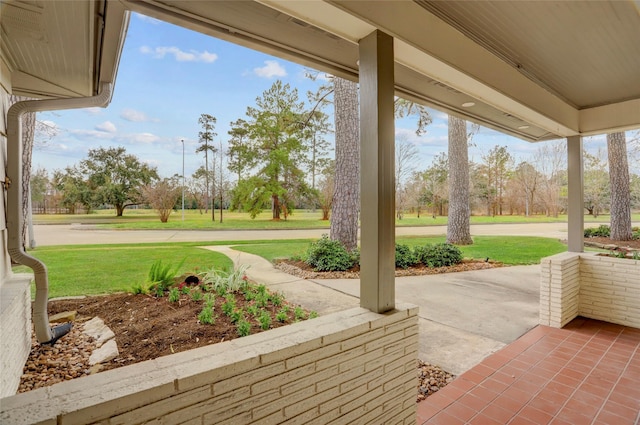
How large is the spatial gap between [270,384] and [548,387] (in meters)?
2.26

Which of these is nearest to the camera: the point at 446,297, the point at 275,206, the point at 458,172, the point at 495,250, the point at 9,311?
the point at 9,311

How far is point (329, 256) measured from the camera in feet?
20.3

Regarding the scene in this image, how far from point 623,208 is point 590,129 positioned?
731 centimetres

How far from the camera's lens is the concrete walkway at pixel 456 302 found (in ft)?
9.55

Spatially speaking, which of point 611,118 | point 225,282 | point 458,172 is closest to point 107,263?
point 225,282

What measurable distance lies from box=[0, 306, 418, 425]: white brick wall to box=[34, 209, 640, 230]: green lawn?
5278mm

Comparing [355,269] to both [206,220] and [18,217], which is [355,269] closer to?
[18,217]

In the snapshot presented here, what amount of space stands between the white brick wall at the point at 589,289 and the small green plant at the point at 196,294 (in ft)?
12.3

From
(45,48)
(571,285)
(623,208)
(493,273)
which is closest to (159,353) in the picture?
(45,48)

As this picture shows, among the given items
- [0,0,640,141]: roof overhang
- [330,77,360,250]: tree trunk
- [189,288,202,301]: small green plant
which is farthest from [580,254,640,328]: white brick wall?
[189,288,202,301]: small green plant

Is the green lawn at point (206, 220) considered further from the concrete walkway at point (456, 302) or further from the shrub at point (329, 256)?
the shrub at point (329, 256)

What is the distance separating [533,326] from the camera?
346 cm

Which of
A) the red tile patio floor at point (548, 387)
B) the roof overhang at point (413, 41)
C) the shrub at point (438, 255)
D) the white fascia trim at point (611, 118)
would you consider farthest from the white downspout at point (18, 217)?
the shrub at point (438, 255)

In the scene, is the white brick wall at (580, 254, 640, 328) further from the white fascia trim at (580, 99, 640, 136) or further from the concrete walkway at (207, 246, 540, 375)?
the white fascia trim at (580, 99, 640, 136)
